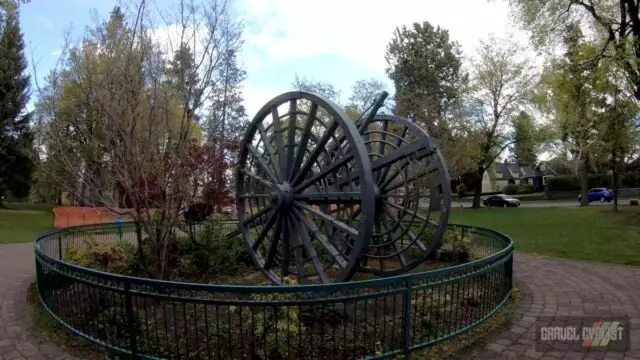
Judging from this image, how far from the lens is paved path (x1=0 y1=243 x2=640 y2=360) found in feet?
15.6

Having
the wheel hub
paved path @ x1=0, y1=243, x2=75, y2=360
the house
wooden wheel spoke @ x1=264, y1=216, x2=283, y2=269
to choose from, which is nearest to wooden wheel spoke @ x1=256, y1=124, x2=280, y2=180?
the wheel hub

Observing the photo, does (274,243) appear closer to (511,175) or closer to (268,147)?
(268,147)

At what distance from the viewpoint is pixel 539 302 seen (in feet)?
21.9

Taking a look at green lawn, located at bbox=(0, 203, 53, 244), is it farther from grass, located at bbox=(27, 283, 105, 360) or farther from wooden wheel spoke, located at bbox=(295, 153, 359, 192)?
wooden wheel spoke, located at bbox=(295, 153, 359, 192)

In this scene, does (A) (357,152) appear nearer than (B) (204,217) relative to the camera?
Yes

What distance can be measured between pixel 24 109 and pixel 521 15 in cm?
3025

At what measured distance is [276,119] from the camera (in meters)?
7.41

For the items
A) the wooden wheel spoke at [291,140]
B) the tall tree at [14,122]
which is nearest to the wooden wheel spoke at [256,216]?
the wooden wheel spoke at [291,140]

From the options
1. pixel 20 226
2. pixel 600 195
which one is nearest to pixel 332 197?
pixel 20 226

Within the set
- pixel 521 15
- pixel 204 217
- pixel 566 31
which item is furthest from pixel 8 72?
pixel 566 31

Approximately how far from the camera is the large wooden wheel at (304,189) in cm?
572

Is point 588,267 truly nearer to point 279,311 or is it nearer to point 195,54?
point 279,311

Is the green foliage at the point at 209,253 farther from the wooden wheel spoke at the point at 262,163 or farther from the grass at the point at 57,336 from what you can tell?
the grass at the point at 57,336

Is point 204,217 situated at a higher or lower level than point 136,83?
lower
